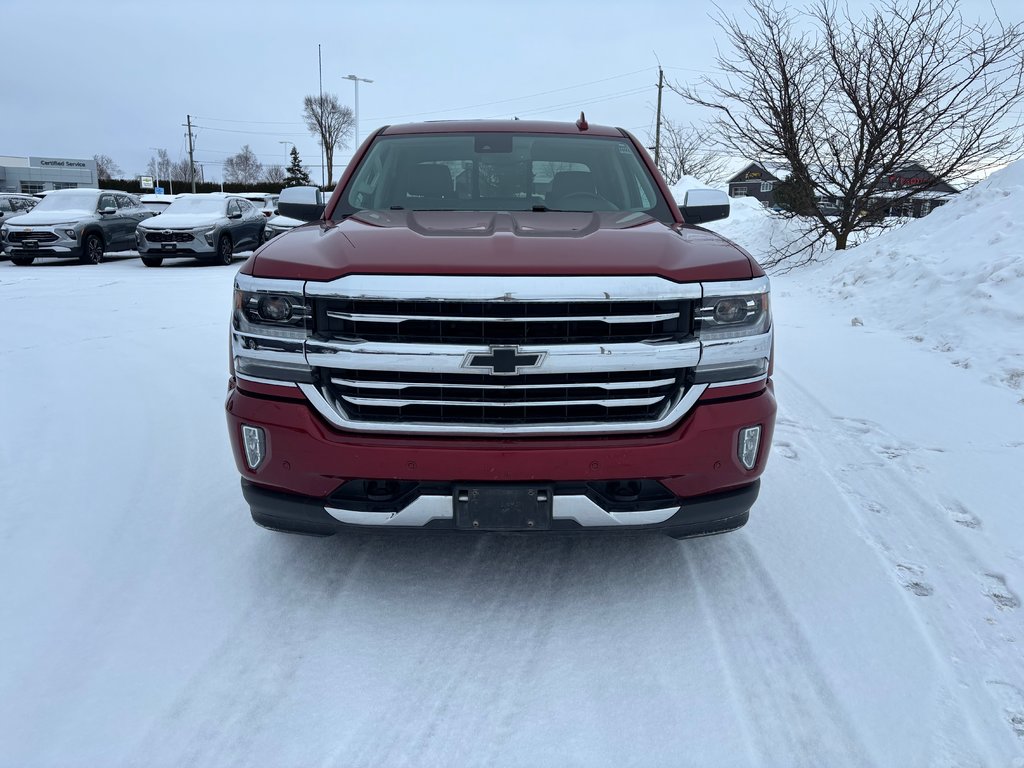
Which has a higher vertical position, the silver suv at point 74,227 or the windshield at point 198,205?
the windshield at point 198,205

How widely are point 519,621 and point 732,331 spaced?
1248 mm

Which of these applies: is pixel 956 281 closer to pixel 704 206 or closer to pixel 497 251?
pixel 704 206

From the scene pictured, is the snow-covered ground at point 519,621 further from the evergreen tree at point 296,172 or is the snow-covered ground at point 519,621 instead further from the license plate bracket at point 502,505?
the evergreen tree at point 296,172

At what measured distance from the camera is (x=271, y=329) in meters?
2.65

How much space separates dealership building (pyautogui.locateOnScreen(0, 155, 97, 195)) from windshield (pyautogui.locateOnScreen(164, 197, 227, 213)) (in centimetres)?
7737

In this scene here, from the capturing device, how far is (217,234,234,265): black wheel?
1653 cm

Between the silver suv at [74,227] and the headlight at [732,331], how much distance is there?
17163mm

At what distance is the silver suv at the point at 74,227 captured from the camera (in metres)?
16.3

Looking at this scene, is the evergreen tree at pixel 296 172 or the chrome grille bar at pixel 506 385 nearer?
the chrome grille bar at pixel 506 385

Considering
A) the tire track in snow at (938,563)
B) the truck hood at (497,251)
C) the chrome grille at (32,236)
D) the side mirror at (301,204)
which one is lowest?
the tire track in snow at (938,563)

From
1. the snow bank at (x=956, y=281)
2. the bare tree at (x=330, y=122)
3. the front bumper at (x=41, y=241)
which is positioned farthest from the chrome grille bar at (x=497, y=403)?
the bare tree at (x=330, y=122)

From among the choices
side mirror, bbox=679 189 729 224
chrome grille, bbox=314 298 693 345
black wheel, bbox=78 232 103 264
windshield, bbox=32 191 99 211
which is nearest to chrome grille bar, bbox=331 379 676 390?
chrome grille, bbox=314 298 693 345

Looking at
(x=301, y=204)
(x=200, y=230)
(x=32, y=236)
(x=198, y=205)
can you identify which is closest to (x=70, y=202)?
(x=32, y=236)

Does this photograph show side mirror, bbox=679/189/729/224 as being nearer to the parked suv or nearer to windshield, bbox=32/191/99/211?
the parked suv
